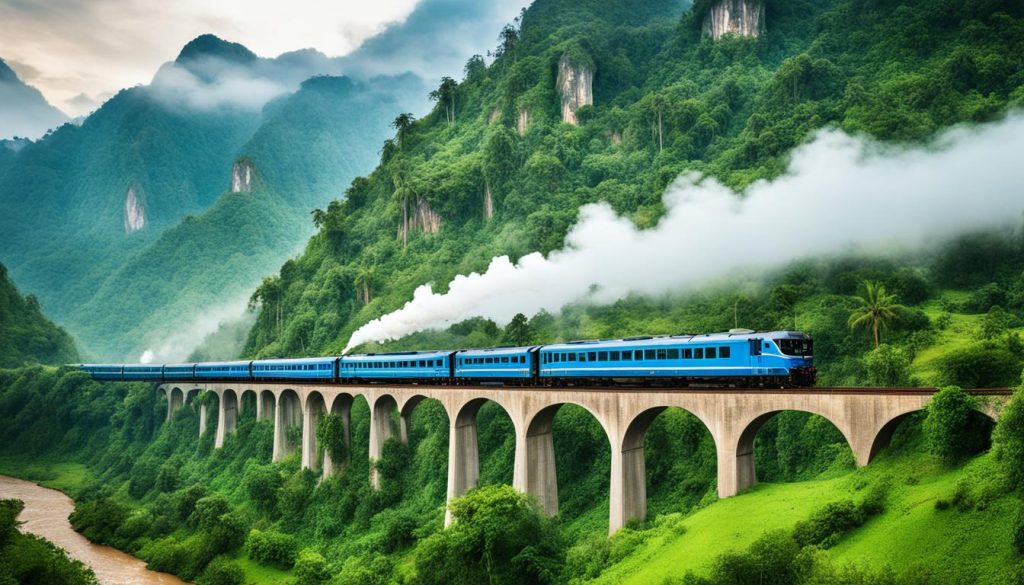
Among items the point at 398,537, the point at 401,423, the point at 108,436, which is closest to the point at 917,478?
the point at 398,537

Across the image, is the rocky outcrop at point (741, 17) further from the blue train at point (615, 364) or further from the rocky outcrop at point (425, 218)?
the blue train at point (615, 364)

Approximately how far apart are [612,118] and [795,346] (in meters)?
67.4

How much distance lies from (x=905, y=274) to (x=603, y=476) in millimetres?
23712

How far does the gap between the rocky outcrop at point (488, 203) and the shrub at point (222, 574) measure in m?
53.5

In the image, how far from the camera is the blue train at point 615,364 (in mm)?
27641

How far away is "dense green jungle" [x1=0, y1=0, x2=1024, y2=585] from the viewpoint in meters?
22.2

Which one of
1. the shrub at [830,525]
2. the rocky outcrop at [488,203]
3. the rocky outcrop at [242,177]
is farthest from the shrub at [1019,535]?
the rocky outcrop at [242,177]

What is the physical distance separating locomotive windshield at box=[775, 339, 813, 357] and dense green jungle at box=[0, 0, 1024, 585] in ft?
15.1

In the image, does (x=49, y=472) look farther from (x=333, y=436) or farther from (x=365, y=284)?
(x=333, y=436)

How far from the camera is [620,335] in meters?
55.4

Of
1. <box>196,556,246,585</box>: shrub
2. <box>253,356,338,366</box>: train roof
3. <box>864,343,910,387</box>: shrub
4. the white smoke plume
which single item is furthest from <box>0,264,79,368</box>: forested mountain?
<box>864,343,910,387</box>: shrub

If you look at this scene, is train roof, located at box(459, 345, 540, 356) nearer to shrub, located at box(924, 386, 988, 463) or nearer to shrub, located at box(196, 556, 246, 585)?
shrub, located at box(196, 556, 246, 585)

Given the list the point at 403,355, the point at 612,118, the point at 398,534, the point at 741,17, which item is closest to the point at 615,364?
the point at 398,534

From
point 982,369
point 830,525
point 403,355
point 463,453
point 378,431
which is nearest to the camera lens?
point 830,525
